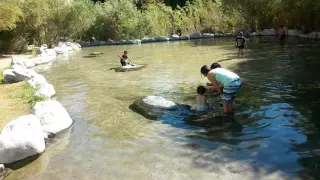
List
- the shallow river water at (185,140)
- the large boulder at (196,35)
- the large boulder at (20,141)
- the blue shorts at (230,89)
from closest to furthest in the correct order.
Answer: the shallow river water at (185,140)
the large boulder at (20,141)
the blue shorts at (230,89)
the large boulder at (196,35)

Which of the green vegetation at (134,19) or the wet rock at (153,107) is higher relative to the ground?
the green vegetation at (134,19)

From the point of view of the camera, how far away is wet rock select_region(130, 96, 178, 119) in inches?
332

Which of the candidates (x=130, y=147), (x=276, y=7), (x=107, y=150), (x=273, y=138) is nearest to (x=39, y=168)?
(x=107, y=150)

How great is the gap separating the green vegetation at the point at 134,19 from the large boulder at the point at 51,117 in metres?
19.3

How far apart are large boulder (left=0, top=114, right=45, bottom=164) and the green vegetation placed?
2078cm

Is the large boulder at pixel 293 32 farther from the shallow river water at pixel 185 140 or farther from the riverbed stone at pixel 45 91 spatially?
the riverbed stone at pixel 45 91

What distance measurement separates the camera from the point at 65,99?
432 inches

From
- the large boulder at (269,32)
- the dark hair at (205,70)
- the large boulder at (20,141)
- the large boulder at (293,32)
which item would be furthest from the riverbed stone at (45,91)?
the large boulder at (269,32)

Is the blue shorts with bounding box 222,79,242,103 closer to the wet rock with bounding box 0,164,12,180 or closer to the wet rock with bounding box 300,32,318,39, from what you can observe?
the wet rock with bounding box 0,164,12,180

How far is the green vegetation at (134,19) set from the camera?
27.5 meters

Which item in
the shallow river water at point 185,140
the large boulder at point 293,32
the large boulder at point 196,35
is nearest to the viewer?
the shallow river water at point 185,140

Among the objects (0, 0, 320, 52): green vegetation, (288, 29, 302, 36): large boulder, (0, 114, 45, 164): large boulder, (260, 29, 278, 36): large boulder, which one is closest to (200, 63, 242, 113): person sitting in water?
(0, 114, 45, 164): large boulder

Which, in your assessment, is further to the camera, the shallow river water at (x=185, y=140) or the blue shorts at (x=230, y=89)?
the blue shorts at (x=230, y=89)

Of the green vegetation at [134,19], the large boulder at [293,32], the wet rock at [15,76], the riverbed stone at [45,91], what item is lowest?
the riverbed stone at [45,91]
